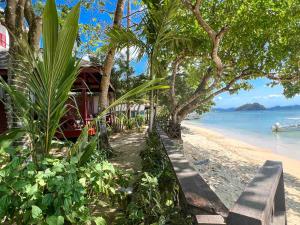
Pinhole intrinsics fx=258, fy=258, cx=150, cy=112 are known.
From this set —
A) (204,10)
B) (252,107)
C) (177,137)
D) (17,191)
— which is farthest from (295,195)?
(252,107)

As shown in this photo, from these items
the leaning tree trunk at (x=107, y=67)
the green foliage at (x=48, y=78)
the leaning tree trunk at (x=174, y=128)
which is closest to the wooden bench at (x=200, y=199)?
the green foliage at (x=48, y=78)

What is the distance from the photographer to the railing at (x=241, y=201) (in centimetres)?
100

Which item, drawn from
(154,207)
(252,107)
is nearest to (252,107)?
(252,107)

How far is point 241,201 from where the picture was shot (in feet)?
3.69

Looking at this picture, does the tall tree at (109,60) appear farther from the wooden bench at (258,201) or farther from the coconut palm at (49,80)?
the wooden bench at (258,201)

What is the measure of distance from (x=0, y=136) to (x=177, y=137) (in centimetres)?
719

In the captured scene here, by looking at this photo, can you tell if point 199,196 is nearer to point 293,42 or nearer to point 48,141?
point 48,141

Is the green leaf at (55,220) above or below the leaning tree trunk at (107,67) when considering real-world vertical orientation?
below

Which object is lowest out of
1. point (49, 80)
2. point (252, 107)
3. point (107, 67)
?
point (49, 80)

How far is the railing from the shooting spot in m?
1.00

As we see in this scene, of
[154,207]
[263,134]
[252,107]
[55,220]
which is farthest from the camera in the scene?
[252,107]

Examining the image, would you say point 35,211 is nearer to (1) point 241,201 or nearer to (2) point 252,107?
(1) point 241,201

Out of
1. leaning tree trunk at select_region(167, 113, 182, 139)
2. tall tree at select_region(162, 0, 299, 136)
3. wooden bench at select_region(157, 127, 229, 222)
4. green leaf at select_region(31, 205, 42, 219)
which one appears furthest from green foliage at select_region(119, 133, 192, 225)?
leaning tree trunk at select_region(167, 113, 182, 139)

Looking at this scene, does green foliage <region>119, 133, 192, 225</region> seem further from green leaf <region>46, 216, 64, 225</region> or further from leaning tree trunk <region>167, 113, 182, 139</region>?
leaning tree trunk <region>167, 113, 182, 139</region>
